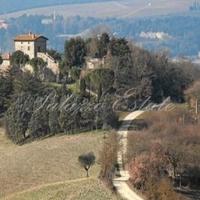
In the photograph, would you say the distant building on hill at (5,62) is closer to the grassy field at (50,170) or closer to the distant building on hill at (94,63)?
the distant building on hill at (94,63)

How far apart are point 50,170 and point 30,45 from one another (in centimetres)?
2413

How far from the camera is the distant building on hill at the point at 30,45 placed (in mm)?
58912

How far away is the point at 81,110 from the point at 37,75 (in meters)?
9.47

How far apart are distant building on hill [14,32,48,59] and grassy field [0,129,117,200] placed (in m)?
13.7

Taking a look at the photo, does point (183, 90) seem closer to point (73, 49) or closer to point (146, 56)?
point (146, 56)

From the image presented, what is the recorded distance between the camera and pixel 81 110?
1807 inches

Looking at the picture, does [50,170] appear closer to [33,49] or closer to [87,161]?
[87,161]

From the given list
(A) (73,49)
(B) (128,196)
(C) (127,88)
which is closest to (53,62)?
(A) (73,49)

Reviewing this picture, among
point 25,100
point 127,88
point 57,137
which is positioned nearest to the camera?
point 57,137

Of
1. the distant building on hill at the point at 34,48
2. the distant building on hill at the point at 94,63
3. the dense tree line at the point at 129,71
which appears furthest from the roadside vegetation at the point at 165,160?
the distant building on hill at the point at 34,48

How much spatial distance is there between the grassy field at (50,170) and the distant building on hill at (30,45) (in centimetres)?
1366

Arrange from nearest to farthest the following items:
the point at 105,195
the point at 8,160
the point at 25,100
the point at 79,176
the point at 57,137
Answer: the point at 105,195 → the point at 79,176 → the point at 8,160 → the point at 57,137 → the point at 25,100

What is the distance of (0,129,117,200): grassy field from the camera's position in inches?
1240

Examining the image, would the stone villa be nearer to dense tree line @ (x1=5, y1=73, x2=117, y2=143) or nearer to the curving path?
dense tree line @ (x1=5, y1=73, x2=117, y2=143)
